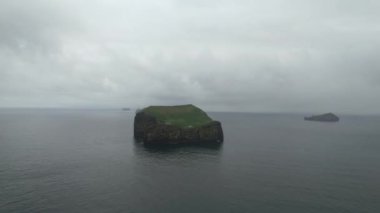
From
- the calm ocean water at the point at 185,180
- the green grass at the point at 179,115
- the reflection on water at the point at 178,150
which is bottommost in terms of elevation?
the calm ocean water at the point at 185,180

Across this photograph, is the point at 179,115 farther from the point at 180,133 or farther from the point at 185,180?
the point at 185,180

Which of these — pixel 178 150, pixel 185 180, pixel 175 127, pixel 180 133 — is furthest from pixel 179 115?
pixel 185 180

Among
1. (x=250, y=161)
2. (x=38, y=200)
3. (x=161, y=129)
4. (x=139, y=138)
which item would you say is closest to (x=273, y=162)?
(x=250, y=161)

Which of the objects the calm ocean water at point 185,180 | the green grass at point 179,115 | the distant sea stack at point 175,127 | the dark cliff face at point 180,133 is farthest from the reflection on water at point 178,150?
the green grass at point 179,115

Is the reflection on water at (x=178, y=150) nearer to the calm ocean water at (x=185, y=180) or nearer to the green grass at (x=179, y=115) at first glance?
the calm ocean water at (x=185, y=180)

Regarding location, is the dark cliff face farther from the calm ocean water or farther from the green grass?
the calm ocean water

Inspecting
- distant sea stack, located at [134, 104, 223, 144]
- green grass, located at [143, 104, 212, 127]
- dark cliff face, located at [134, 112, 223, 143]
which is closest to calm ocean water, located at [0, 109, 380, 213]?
dark cliff face, located at [134, 112, 223, 143]

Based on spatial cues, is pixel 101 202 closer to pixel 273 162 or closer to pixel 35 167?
pixel 35 167

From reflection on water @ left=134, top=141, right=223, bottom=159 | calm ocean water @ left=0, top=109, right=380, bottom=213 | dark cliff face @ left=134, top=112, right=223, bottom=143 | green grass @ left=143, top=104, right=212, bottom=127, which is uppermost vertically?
green grass @ left=143, top=104, right=212, bottom=127
